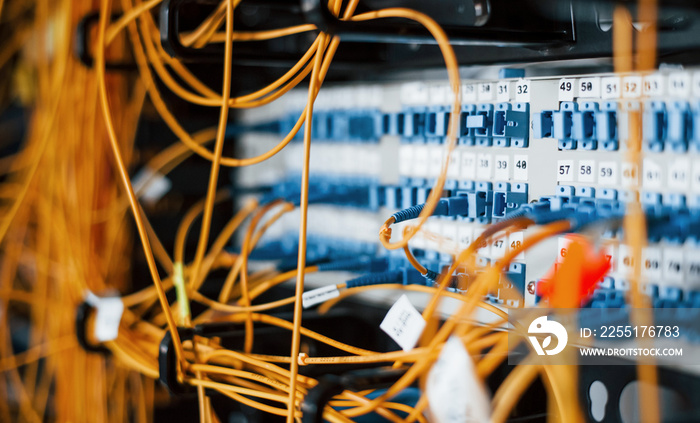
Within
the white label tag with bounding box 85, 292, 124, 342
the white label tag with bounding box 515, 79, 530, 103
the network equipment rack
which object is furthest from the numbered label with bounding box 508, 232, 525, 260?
the white label tag with bounding box 85, 292, 124, 342

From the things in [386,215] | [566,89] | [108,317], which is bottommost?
[108,317]

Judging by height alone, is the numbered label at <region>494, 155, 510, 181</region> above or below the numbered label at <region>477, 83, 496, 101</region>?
below

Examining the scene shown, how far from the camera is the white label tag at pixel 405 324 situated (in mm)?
460

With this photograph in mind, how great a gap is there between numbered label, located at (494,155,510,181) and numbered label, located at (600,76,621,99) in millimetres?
89

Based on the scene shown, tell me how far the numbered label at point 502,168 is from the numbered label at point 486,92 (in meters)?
0.05

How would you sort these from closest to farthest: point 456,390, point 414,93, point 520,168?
1. point 456,390
2. point 520,168
3. point 414,93

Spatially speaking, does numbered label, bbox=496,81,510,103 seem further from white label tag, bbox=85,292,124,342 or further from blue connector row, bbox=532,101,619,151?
white label tag, bbox=85,292,124,342

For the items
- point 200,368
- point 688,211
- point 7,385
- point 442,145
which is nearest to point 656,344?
point 688,211

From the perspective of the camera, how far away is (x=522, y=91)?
473mm

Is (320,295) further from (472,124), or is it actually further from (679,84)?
(679,84)

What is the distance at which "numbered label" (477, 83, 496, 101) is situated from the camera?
1.63 feet

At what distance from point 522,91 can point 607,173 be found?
0.09 m

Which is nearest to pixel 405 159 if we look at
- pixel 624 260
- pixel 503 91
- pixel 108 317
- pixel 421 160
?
pixel 421 160

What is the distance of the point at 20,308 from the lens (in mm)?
1075
